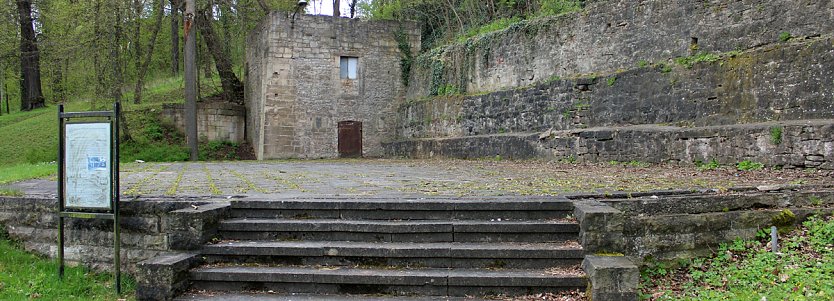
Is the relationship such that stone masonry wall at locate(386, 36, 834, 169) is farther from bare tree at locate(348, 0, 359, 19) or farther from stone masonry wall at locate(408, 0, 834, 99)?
bare tree at locate(348, 0, 359, 19)

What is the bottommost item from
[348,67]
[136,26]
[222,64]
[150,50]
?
[348,67]

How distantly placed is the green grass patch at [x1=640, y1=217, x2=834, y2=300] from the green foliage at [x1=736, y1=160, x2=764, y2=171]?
3.41 meters

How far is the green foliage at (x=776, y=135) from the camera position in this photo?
8.39 meters

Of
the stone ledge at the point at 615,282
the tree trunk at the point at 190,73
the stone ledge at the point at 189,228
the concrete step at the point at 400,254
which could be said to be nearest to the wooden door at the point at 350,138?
the tree trunk at the point at 190,73

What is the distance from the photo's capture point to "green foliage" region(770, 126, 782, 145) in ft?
27.5

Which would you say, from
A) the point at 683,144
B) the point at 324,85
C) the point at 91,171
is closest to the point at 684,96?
the point at 683,144

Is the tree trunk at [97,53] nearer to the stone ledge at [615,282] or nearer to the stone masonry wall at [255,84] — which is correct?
the stone masonry wall at [255,84]

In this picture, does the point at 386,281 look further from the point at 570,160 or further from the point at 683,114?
the point at 570,160

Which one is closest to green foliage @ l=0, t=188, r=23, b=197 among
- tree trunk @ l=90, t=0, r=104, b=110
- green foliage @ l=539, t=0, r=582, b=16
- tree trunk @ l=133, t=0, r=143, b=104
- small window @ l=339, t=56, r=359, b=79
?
green foliage @ l=539, t=0, r=582, b=16

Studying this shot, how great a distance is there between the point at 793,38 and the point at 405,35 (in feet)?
48.3

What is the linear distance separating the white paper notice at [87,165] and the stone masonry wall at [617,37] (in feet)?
31.9

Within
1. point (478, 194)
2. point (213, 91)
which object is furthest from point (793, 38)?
point (213, 91)

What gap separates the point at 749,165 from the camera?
344 inches

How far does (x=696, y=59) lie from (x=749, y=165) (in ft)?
9.63
